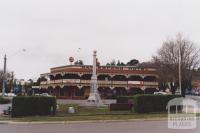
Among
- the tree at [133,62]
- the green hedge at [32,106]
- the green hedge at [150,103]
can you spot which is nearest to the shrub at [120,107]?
the green hedge at [150,103]

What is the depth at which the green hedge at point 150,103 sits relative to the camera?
3956cm

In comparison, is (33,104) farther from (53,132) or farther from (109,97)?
(109,97)

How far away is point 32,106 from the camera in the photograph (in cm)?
3600

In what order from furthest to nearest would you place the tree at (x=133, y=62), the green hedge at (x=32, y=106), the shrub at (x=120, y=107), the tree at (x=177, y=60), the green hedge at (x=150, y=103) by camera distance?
the tree at (x=133, y=62) → the tree at (x=177, y=60) → the shrub at (x=120, y=107) → the green hedge at (x=150, y=103) → the green hedge at (x=32, y=106)

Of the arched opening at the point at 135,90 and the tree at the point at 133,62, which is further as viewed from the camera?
the tree at the point at 133,62

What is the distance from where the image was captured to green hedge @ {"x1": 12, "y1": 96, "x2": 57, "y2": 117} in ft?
116

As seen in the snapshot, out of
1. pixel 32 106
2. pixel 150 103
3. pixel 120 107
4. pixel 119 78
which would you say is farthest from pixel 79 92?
pixel 32 106

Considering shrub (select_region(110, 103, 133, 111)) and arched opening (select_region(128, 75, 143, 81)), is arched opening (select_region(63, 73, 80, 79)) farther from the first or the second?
shrub (select_region(110, 103, 133, 111))

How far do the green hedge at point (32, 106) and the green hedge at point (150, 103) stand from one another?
310 inches

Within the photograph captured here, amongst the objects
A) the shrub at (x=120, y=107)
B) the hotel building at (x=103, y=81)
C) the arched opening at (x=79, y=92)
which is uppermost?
the hotel building at (x=103, y=81)

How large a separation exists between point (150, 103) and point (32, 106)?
11.3 meters

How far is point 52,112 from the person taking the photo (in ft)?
122

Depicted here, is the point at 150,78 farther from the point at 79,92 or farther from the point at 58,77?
the point at 58,77

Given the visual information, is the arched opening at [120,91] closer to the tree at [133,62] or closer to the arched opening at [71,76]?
the arched opening at [71,76]
